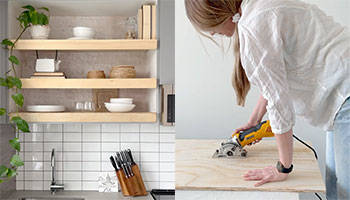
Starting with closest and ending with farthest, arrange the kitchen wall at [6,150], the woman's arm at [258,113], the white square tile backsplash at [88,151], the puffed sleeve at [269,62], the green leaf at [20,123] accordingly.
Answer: the puffed sleeve at [269,62], the woman's arm at [258,113], the green leaf at [20,123], the kitchen wall at [6,150], the white square tile backsplash at [88,151]

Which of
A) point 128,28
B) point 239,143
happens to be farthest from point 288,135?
point 128,28

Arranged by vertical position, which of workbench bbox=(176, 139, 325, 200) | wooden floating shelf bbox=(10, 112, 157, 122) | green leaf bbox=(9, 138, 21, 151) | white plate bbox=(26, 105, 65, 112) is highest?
white plate bbox=(26, 105, 65, 112)

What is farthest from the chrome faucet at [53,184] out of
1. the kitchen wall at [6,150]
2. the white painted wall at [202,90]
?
the white painted wall at [202,90]

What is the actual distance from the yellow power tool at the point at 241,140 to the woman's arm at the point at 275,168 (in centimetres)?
5

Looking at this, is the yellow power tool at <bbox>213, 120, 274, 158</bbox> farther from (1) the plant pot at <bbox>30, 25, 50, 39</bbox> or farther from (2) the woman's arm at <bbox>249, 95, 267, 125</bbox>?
(1) the plant pot at <bbox>30, 25, 50, 39</bbox>

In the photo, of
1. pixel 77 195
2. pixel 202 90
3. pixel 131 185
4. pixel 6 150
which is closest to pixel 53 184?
pixel 77 195

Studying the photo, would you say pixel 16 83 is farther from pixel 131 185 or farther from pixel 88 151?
pixel 131 185

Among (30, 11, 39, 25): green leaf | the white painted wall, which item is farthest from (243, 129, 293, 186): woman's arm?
(30, 11, 39, 25): green leaf

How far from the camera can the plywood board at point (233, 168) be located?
0.47 m

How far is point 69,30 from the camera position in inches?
59.9

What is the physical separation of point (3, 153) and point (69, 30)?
1.94 feet

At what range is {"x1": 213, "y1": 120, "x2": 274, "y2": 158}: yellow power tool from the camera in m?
0.51

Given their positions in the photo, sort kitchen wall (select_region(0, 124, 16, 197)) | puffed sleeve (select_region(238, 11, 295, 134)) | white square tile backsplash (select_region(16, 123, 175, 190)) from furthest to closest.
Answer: white square tile backsplash (select_region(16, 123, 175, 190))
kitchen wall (select_region(0, 124, 16, 197))
puffed sleeve (select_region(238, 11, 295, 134))

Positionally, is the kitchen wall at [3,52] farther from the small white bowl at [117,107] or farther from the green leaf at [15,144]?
the small white bowl at [117,107]
